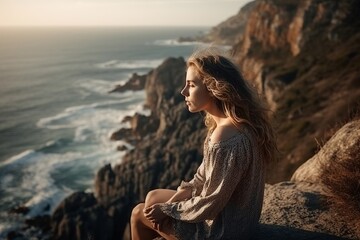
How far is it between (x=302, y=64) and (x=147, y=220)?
122 ft

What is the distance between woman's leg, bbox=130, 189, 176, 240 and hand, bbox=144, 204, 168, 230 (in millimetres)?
96

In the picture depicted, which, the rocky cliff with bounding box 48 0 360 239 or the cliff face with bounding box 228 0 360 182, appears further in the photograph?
the cliff face with bounding box 228 0 360 182

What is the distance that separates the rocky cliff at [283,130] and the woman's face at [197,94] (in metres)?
1.21

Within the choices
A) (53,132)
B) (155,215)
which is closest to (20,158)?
(53,132)

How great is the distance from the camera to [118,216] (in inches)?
800

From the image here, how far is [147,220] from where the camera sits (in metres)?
3.64

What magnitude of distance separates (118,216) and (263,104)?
60.3 feet

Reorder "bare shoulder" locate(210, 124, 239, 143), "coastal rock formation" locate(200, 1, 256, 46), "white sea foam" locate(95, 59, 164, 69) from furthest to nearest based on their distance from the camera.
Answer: "coastal rock formation" locate(200, 1, 256, 46), "white sea foam" locate(95, 59, 164, 69), "bare shoulder" locate(210, 124, 239, 143)

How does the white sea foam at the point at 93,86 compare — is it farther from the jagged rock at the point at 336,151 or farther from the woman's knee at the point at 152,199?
the woman's knee at the point at 152,199

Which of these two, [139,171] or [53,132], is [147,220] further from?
[53,132]

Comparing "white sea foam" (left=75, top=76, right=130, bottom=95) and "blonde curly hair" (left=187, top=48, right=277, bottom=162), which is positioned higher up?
"blonde curly hair" (left=187, top=48, right=277, bottom=162)

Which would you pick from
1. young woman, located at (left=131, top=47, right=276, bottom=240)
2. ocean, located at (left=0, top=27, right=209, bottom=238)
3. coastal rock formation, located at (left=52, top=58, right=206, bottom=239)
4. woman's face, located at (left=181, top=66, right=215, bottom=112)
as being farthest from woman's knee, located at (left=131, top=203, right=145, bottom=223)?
coastal rock formation, located at (left=52, top=58, right=206, bottom=239)

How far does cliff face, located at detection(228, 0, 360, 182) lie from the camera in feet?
76.0

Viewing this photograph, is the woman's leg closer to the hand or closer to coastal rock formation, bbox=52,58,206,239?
the hand
